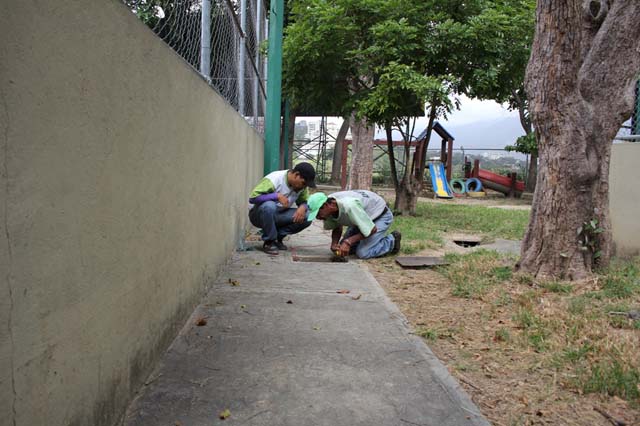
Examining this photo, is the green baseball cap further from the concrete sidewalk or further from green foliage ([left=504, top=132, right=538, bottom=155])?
green foliage ([left=504, top=132, right=538, bottom=155])

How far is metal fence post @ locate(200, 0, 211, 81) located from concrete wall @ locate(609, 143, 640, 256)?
5.17m

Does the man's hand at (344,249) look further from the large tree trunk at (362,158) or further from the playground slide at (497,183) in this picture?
the playground slide at (497,183)

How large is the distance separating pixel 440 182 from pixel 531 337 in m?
17.1

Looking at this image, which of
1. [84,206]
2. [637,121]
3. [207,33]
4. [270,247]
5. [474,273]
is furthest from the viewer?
[637,121]

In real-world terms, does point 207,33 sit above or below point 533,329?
above

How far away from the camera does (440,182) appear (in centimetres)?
1988

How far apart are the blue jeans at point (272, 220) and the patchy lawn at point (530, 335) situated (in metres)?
1.18

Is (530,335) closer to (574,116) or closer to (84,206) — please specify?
(574,116)

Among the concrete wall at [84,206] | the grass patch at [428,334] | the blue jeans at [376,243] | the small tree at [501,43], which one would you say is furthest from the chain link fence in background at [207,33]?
the small tree at [501,43]

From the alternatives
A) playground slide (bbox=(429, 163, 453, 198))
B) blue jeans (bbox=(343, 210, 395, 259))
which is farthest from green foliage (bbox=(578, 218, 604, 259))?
playground slide (bbox=(429, 163, 453, 198))

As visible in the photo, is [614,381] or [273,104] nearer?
[614,381]

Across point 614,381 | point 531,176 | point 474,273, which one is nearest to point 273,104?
point 474,273

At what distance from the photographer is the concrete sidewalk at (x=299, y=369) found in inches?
86.0

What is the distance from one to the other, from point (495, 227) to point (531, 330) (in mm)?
6411
